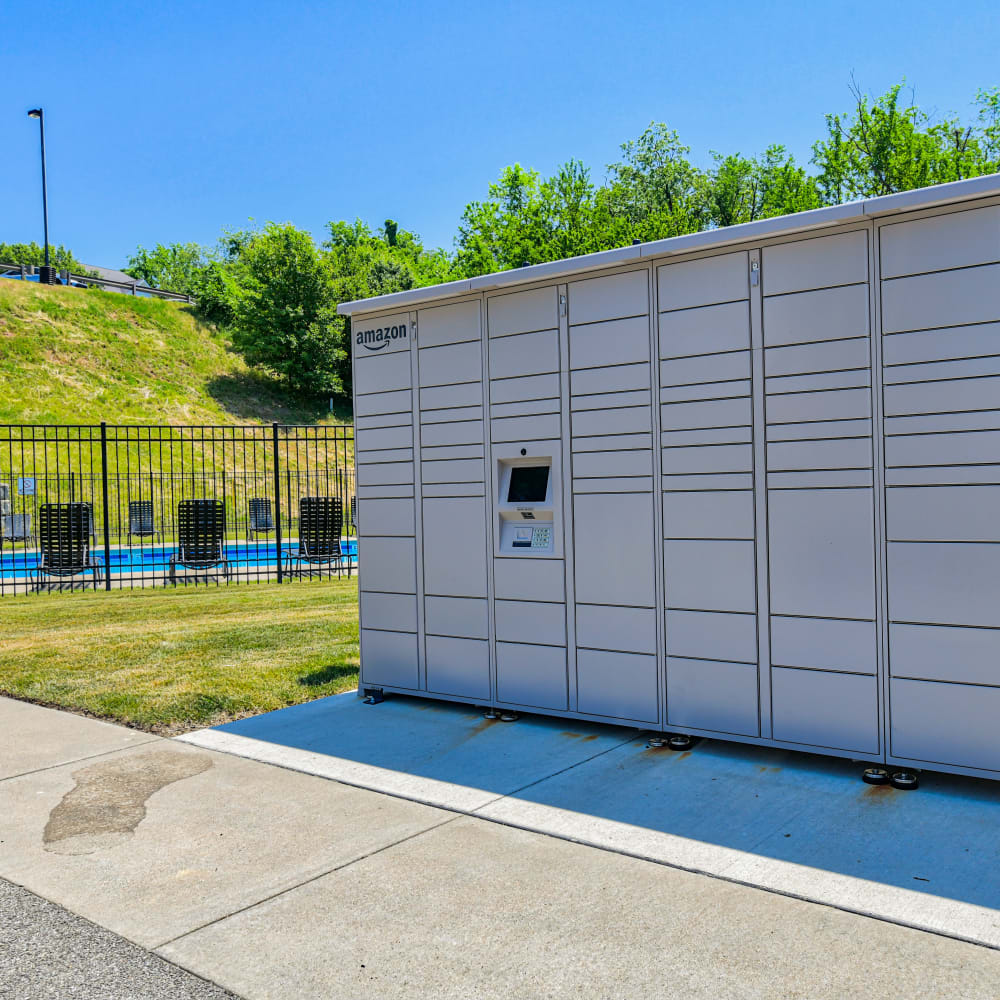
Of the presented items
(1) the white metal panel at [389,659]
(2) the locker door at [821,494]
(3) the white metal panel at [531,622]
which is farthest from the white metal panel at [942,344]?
(1) the white metal panel at [389,659]

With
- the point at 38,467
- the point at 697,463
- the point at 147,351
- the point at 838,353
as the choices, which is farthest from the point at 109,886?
the point at 147,351

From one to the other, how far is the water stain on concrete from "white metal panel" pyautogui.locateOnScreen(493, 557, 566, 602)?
1.91 metres

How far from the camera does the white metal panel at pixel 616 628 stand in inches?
192

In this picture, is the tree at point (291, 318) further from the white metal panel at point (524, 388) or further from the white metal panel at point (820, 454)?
the white metal panel at point (820, 454)

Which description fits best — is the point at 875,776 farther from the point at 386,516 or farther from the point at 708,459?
the point at 386,516

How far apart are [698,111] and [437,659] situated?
103ft

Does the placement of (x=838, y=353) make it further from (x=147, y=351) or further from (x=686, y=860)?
(x=147, y=351)

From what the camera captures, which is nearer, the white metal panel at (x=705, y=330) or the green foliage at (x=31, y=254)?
the white metal panel at (x=705, y=330)

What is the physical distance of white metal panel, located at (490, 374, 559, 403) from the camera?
5.24 metres

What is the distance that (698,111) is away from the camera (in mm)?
32500

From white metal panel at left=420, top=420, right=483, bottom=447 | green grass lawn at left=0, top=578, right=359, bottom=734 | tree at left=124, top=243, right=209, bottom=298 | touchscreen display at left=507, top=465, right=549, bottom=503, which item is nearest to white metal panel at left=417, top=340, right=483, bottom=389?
white metal panel at left=420, top=420, right=483, bottom=447

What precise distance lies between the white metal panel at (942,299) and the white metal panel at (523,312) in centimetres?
182

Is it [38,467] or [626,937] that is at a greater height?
[38,467]

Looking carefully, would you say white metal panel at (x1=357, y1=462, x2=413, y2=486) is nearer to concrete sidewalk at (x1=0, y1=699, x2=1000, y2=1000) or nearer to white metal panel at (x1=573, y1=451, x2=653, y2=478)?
white metal panel at (x1=573, y1=451, x2=653, y2=478)
